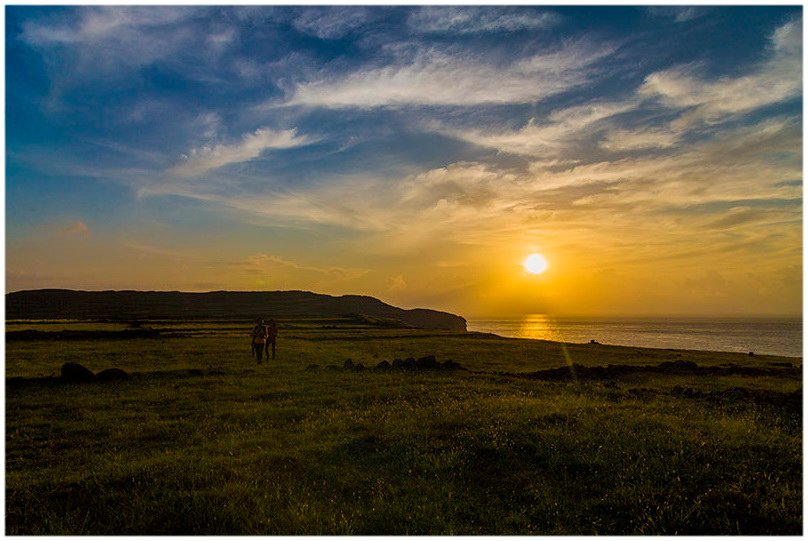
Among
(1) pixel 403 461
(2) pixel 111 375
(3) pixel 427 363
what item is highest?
(3) pixel 427 363

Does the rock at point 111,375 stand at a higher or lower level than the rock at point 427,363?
lower

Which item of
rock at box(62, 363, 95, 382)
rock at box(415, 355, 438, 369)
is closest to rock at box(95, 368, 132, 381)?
rock at box(62, 363, 95, 382)

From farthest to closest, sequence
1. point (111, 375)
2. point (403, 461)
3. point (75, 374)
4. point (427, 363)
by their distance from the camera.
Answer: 1. point (427, 363)
2. point (111, 375)
3. point (75, 374)
4. point (403, 461)

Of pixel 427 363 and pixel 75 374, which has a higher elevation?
pixel 427 363

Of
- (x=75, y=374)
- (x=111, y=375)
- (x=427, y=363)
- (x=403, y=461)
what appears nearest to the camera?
(x=403, y=461)

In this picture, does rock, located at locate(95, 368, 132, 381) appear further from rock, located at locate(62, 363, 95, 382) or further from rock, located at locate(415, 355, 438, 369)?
rock, located at locate(415, 355, 438, 369)

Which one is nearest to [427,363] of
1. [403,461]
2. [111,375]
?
[111,375]

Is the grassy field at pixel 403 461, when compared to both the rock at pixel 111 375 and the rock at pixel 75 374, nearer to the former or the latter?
the rock at pixel 75 374

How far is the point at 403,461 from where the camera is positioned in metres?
14.0

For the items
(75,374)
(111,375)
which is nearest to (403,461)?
(111,375)

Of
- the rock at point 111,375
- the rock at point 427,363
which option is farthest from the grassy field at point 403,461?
the rock at point 427,363

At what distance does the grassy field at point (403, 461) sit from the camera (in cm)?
1052

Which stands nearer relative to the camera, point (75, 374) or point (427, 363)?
point (75, 374)

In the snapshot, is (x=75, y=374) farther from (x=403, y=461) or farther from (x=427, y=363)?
(x=403, y=461)
